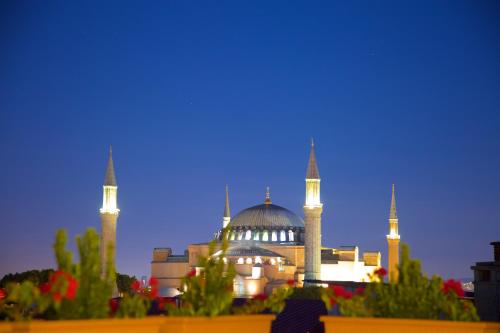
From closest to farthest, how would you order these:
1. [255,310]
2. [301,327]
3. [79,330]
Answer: [79,330], [255,310], [301,327]

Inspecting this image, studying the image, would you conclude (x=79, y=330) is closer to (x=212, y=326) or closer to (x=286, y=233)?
(x=212, y=326)

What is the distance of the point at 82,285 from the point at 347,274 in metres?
61.9

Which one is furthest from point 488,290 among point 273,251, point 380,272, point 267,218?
point 267,218

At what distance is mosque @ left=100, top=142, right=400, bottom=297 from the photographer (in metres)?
60.2

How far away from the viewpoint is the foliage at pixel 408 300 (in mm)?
9430

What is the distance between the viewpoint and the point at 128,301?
8508mm

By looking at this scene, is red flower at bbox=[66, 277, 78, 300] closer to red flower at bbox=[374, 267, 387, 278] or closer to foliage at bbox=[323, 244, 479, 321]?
foliage at bbox=[323, 244, 479, 321]

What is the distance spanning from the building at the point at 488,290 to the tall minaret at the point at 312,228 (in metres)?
29.1

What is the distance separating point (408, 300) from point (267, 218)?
214 ft

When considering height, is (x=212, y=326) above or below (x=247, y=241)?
below

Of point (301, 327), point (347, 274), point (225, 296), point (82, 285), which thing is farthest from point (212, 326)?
point (347, 274)

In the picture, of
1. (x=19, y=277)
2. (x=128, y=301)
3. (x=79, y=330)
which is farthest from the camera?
(x=19, y=277)

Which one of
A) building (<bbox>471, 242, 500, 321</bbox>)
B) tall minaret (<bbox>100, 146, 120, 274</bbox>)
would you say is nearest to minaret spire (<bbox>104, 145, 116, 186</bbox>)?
tall minaret (<bbox>100, 146, 120, 274</bbox>)

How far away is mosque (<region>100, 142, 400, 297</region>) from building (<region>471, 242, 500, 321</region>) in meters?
27.5
